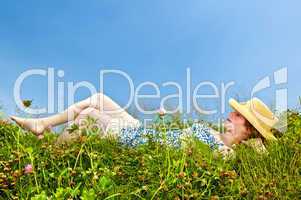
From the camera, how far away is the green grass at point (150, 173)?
4.17 metres

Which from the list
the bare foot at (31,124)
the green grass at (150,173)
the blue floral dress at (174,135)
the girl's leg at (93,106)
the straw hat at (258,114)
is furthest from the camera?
the girl's leg at (93,106)

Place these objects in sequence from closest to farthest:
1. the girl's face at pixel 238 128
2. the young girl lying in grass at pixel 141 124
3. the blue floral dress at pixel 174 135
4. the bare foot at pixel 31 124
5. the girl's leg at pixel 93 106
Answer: the blue floral dress at pixel 174 135, the young girl lying in grass at pixel 141 124, the girl's face at pixel 238 128, the bare foot at pixel 31 124, the girl's leg at pixel 93 106

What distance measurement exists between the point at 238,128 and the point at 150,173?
8.24 feet

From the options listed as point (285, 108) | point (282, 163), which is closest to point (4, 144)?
point (282, 163)

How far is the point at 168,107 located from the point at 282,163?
1831 millimetres

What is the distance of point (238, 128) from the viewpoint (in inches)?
267

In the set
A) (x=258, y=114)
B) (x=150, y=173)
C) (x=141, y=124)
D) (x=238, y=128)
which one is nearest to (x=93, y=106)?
(x=141, y=124)

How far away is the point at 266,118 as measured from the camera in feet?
22.1

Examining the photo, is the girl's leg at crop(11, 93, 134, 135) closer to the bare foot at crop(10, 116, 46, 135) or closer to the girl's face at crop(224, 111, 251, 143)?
the bare foot at crop(10, 116, 46, 135)

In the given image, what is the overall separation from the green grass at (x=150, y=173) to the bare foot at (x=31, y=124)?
1.28 metres

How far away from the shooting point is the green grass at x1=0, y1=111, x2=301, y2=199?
4.17 meters

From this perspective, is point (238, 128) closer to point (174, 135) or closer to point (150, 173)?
point (174, 135)

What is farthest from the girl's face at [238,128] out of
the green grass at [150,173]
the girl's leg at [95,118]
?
the girl's leg at [95,118]

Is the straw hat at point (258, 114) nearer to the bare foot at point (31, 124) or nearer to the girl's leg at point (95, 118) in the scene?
the girl's leg at point (95, 118)
